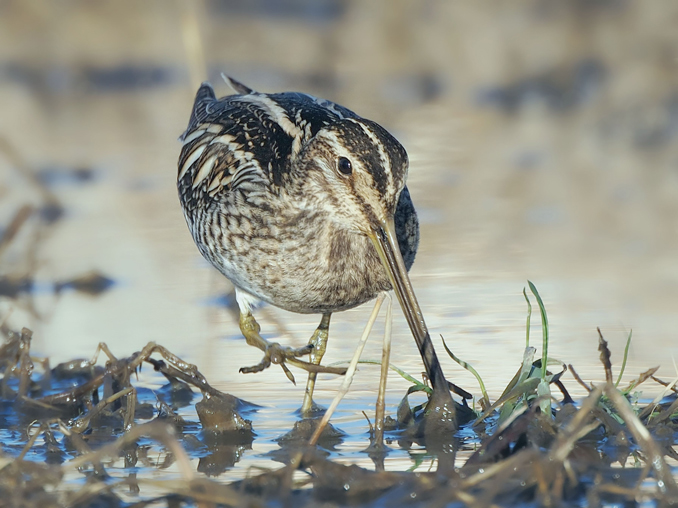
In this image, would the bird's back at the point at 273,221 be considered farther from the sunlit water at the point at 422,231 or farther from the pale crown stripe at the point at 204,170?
the sunlit water at the point at 422,231

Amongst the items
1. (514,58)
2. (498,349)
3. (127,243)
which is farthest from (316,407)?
(514,58)

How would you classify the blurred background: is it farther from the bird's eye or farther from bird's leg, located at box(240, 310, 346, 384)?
the bird's eye

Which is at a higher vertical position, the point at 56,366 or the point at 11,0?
the point at 11,0

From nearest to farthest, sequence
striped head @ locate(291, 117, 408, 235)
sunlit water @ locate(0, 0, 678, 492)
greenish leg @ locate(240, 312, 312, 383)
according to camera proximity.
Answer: striped head @ locate(291, 117, 408, 235) → greenish leg @ locate(240, 312, 312, 383) → sunlit water @ locate(0, 0, 678, 492)

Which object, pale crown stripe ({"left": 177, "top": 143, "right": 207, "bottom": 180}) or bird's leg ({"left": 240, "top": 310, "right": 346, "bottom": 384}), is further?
pale crown stripe ({"left": 177, "top": 143, "right": 207, "bottom": 180})

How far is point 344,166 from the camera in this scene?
4.74 meters

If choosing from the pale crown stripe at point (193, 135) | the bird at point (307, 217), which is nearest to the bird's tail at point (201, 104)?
the pale crown stripe at point (193, 135)

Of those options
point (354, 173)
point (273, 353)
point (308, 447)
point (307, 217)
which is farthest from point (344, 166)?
point (308, 447)

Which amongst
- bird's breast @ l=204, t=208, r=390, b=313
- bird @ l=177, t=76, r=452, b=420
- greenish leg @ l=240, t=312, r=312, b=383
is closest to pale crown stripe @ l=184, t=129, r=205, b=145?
bird @ l=177, t=76, r=452, b=420

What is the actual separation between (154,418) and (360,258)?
3.60 feet

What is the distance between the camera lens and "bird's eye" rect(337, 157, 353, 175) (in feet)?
15.4

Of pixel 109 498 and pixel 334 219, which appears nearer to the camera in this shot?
pixel 109 498

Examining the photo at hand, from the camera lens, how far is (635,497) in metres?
3.48

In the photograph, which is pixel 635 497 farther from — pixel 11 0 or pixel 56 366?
pixel 11 0
